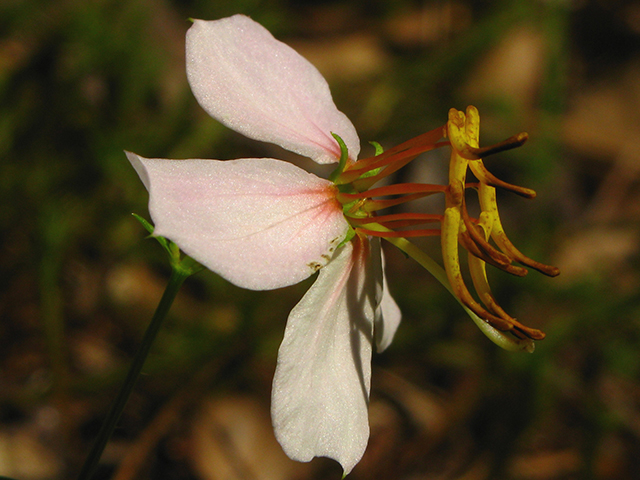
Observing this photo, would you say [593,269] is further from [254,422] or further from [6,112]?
[6,112]

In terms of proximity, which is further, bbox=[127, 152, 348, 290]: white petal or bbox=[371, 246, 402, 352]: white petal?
bbox=[371, 246, 402, 352]: white petal

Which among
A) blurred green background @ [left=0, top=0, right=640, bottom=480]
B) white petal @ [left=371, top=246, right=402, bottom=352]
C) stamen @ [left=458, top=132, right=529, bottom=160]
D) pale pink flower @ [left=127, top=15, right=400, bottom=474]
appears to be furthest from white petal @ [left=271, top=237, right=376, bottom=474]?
blurred green background @ [left=0, top=0, right=640, bottom=480]

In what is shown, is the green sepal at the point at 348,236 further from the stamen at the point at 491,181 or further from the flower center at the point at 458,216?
the stamen at the point at 491,181

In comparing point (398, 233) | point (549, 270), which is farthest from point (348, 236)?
point (549, 270)

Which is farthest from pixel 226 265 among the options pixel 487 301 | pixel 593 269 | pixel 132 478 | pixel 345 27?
pixel 345 27

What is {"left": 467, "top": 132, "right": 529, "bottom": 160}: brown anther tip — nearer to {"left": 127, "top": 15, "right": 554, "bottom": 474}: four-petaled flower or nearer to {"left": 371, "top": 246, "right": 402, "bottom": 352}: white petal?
{"left": 127, "top": 15, "right": 554, "bottom": 474}: four-petaled flower

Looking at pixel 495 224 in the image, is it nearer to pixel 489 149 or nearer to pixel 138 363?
pixel 489 149

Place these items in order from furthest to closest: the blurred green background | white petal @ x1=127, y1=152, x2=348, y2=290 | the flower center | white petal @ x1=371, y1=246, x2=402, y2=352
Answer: the blurred green background, white petal @ x1=371, y1=246, x2=402, y2=352, the flower center, white petal @ x1=127, y1=152, x2=348, y2=290

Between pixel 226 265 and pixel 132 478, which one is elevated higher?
pixel 226 265
